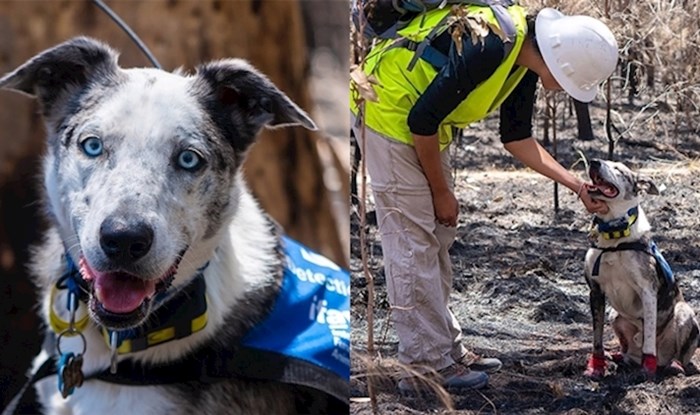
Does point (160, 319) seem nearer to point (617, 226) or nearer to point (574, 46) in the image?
point (574, 46)

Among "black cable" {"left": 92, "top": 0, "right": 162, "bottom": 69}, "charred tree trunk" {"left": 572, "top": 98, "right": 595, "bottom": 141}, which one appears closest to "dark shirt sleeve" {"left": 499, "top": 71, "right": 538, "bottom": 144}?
"charred tree trunk" {"left": 572, "top": 98, "right": 595, "bottom": 141}

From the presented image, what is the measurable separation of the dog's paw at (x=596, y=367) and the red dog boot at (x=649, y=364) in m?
0.12

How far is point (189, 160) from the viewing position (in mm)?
1549

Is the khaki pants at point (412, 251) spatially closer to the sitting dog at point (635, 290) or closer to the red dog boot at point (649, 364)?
the sitting dog at point (635, 290)

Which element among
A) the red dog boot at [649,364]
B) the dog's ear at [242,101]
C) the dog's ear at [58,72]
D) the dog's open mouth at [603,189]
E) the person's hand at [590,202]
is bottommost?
the red dog boot at [649,364]

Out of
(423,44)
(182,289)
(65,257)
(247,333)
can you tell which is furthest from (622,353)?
(65,257)

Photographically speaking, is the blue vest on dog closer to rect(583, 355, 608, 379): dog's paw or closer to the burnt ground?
the burnt ground

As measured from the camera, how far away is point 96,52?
1600 mm

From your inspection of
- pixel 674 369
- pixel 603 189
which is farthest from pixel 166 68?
pixel 674 369

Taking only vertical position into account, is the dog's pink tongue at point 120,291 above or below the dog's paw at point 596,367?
above

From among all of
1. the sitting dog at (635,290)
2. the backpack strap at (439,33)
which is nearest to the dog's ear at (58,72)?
the backpack strap at (439,33)

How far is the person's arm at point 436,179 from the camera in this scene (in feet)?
7.89

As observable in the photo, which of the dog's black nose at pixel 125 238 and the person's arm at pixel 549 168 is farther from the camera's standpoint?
the person's arm at pixel 549 168

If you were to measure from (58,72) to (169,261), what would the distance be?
35cm
